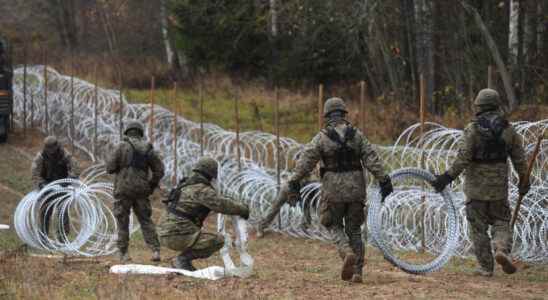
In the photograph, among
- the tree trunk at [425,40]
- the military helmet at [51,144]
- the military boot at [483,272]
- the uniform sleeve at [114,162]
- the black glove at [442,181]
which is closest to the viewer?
the black glove at [442,181]

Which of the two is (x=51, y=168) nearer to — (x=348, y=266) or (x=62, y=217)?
(x=62, y=217)

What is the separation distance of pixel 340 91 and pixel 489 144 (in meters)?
22.8

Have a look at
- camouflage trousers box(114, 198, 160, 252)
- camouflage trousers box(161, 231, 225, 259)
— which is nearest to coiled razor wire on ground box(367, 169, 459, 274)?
camouflage trousers box(161, 231, 225, 259)

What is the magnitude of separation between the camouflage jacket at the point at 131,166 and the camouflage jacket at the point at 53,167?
80.0 inches

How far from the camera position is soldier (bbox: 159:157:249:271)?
10.8 m

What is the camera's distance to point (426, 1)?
26.6 m

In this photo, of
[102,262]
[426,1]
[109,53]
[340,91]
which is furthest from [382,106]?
[109,53]

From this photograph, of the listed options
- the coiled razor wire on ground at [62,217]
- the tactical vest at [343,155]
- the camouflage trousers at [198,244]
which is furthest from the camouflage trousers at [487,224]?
the coiled razor wire on ground at [62,217]

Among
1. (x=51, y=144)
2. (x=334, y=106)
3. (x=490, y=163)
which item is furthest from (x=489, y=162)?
(x=51, y=144)

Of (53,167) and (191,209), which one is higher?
(53,167)

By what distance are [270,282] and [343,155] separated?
59.3 inches

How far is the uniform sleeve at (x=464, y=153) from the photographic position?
11.2 metres

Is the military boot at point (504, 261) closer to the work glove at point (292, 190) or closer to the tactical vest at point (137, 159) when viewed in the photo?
the work glove at point (292, 190)

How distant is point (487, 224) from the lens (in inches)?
451
